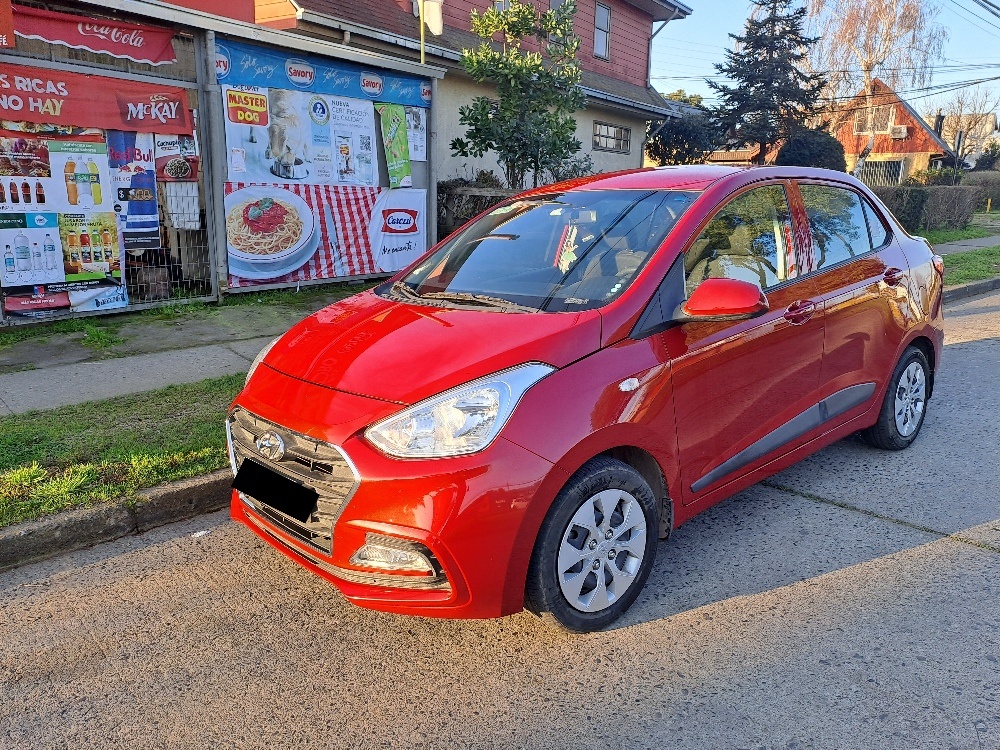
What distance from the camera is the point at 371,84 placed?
9195 millimetres

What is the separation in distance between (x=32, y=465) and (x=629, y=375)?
3150 millimetres

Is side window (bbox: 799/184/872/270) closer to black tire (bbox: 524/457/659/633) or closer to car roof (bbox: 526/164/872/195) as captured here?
car roof (bbox: 526/164/872/195)

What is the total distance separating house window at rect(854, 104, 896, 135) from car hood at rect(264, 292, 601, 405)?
48.1 metres

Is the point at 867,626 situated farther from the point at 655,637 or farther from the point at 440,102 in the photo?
the point at 440,102

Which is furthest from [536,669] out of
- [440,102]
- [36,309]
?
[440,102]

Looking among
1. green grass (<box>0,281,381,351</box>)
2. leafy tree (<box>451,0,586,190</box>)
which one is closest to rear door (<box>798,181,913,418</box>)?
green grass (<box>0,281,381,351</box>)

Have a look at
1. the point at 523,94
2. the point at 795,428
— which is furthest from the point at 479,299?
the point at 523,94

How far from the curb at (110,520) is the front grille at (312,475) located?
1068 millimetres

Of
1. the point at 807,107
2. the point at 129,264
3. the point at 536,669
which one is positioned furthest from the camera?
the point at 807,107

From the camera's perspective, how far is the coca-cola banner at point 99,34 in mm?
6379

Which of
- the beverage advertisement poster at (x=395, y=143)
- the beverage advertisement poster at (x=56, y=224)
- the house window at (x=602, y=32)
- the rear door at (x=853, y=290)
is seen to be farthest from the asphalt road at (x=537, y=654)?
the house window at (x=602, y=32)

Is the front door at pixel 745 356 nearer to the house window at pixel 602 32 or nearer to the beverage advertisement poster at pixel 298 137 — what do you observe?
the beverage advertisement poster at pixel 298 137

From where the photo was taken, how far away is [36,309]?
678 centimetres

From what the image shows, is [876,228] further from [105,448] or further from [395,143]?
[395,143]
